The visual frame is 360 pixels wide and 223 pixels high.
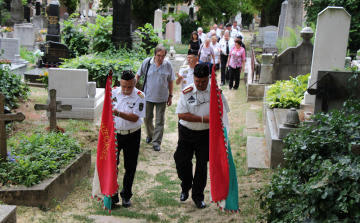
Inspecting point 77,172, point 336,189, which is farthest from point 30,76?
point 336,189

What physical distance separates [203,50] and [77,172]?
24.6 ft

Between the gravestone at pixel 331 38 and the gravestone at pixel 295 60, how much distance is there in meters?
3.10

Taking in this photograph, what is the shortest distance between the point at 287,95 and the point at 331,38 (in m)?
1.38

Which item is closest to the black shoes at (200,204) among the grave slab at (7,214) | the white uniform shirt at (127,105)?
the white uniform shirt at (127,105)

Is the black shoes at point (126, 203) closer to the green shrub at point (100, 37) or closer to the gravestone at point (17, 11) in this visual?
the green shrub at point (100, 37)

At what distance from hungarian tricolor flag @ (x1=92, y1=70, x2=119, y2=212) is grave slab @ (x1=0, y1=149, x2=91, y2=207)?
0.50m

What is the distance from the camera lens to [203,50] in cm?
1207

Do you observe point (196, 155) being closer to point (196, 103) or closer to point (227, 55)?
point (196, 103)

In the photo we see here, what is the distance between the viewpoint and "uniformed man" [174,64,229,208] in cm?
470

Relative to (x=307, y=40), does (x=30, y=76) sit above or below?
below

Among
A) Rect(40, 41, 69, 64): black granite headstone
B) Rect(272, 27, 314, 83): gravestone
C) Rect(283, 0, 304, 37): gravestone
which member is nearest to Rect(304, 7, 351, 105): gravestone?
Rect(272, 27, 314, 83): gravestone

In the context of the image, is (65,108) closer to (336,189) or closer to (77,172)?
(77,172)

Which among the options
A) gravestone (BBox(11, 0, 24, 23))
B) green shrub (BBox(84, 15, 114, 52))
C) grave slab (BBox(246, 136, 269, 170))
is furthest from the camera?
gravestone (BBox(11, 0, 24, 23))

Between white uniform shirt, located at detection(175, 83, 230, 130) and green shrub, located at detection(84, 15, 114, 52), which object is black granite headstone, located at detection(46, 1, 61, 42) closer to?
green shrub, located at detection(84, 15, 114, 52)
